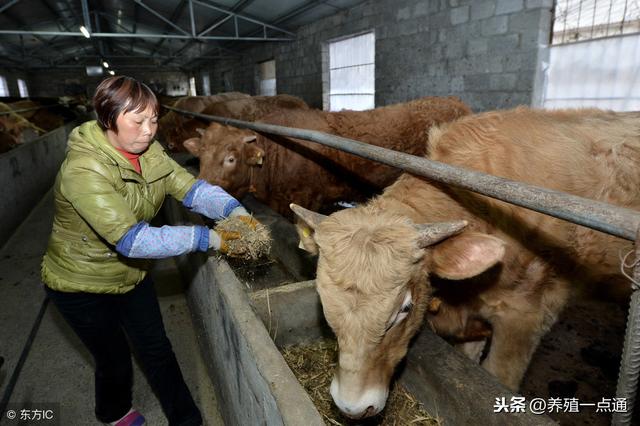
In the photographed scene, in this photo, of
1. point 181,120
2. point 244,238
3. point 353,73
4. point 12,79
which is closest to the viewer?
point 244,238

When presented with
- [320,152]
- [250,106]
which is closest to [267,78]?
[250,106]

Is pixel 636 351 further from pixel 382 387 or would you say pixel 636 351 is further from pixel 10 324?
pixel 10 324

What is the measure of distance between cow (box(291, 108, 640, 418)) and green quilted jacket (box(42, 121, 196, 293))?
80cm

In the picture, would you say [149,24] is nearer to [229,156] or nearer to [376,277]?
[229,156]

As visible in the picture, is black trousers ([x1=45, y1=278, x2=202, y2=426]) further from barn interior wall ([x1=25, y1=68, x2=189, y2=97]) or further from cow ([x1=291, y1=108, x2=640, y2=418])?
barn interior wall ([x1=25, y1=68, x2=189, y2=97])

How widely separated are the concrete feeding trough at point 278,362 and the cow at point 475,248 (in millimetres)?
263

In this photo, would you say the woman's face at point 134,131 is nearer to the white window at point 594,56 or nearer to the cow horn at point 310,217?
the cow horn at point 310,217

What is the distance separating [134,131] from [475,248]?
5.03 ft

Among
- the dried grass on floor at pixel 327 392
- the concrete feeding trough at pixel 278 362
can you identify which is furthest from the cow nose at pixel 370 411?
the dried grass on floor at pixel 327 392

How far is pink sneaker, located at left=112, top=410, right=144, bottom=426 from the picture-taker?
224cm

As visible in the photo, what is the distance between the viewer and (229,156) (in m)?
4.48

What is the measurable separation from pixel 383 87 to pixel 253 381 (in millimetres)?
7824

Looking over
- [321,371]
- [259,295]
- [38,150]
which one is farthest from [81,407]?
[38,150]

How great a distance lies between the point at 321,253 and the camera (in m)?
1.62
